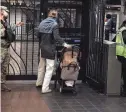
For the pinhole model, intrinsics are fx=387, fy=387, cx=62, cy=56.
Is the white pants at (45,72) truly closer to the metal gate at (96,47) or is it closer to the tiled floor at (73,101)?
the tiled floor at (73,101)

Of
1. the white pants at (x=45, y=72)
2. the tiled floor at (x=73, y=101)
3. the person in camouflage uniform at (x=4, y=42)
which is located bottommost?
the tiled floor at (x=73, y=101)

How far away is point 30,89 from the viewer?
9.60 metres

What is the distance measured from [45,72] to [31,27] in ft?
4.55

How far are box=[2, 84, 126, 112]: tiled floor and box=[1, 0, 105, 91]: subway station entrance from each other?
0.70 metres

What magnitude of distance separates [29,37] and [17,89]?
4.89 feet

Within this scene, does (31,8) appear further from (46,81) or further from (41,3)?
(46,81)

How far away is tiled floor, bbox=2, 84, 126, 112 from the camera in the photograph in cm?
Result: 791

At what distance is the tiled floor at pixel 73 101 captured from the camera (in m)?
7.91

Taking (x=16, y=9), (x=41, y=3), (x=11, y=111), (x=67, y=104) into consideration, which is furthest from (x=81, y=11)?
(x=11, y=111)

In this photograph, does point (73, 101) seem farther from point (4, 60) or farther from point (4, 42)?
point (4, 42)

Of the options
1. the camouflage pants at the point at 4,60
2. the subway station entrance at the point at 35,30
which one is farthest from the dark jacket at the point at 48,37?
the subway station entrance at the point at 35,30

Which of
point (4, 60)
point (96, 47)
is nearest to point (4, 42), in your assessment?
point (4, 60)

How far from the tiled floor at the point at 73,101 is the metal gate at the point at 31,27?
68 centimetres

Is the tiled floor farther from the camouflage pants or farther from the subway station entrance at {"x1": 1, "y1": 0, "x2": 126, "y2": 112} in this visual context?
the camouflage pants
